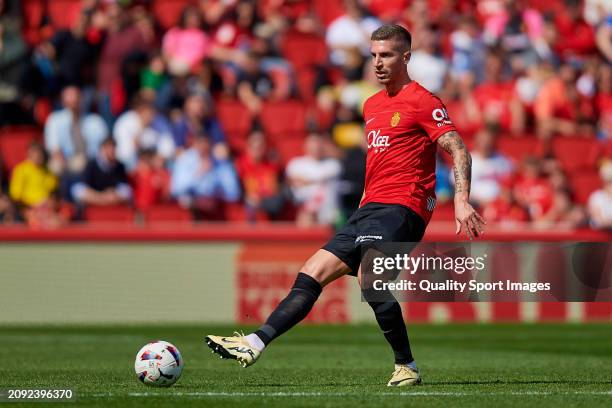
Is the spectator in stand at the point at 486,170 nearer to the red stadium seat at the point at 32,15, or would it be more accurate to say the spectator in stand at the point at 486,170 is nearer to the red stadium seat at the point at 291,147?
the red stadium seat at the point at 291,147

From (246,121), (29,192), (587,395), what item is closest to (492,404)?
(587,395)

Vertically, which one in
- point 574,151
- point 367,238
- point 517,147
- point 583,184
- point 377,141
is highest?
point 377,141

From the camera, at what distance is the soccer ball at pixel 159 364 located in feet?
28.7

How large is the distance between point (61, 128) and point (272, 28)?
4534mm

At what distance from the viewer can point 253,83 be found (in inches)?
845

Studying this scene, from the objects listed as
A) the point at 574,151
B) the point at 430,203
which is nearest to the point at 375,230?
the point at 430,203

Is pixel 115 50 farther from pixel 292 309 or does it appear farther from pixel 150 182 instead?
pixel 292 309

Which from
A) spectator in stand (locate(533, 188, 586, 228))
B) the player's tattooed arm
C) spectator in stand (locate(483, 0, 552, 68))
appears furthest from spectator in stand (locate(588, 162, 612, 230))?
the player's tattooed arm

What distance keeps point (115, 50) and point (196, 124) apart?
90.7 inches

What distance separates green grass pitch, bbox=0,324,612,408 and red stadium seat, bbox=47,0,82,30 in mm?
7538

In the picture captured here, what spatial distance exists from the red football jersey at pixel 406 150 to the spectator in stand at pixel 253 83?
12438 millimetres

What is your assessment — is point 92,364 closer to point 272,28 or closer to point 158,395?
point 158,395

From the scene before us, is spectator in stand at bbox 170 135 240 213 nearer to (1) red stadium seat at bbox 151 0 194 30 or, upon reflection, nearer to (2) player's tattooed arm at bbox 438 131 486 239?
(1) red stadium seat at bbox 151 0 194 30

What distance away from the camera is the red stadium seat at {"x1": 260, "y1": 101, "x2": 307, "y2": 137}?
69.5ft
